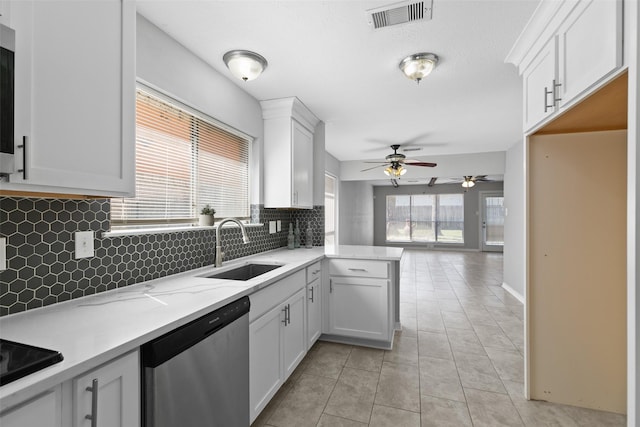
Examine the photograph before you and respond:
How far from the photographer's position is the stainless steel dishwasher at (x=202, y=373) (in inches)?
42.3

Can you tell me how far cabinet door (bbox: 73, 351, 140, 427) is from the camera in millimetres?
862

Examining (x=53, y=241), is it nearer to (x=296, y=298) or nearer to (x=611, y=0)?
(x=296, y=298)

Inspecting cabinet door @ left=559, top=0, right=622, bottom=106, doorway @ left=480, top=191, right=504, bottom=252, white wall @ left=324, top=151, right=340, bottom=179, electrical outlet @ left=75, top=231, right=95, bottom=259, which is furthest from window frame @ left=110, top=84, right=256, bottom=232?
doorway @ left=480, top=191, right=504, bottom=252

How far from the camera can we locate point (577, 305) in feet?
6.59

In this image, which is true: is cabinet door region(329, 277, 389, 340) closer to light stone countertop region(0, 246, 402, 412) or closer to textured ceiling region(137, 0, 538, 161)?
light stone countertop region(0, 246, 402, 412)

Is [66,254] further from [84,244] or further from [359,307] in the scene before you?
[359,307]

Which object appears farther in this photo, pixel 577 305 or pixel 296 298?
pixel 296 298

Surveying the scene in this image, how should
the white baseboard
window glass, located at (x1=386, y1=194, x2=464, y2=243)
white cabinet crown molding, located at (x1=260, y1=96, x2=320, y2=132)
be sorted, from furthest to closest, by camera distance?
window glass, located at (x1=386, y1=194, x2=464, y2=243) < the white baseboard < white cabinet crown molding, located at (x1=260, y1=96, x2=320, y2=132)

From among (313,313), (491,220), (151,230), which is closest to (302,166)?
(313,313)

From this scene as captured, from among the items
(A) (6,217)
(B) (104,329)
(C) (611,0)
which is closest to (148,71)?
(A) (6,217)

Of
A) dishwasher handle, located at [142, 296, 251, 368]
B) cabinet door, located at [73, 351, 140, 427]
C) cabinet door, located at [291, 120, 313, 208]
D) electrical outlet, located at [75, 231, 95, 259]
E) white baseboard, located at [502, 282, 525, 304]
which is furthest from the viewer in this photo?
white baseboard, located at [502, 282, 525, 304]

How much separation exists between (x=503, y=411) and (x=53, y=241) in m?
2.73

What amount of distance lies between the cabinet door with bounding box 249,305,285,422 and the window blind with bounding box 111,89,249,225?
94 cm

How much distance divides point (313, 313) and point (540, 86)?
233cm
